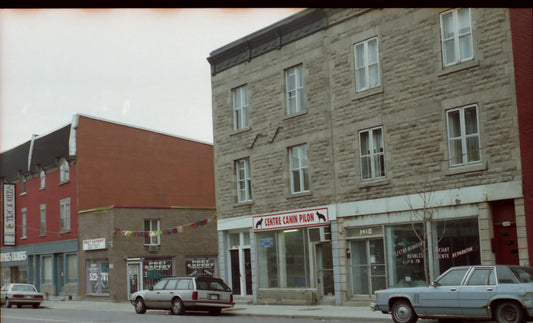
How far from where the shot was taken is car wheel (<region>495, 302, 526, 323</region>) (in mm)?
15570

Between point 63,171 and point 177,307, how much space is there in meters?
21.4

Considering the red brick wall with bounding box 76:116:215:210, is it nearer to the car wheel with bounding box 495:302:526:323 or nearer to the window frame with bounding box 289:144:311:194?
the window frame with bounding box 289:144:311:194

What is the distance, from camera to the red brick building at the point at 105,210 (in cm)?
3981

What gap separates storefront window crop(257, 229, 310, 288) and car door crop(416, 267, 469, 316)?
10.6m

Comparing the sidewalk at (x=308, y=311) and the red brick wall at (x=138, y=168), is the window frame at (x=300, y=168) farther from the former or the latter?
the red brick wall at (x=138, y=168)

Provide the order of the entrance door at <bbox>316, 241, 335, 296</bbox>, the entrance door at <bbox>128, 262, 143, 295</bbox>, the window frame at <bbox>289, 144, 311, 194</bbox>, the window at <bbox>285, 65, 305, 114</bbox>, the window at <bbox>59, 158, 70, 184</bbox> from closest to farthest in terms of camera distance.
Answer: the entrance door at <bbox>316, 241, 335, 296</bbox> < the window frame at <bbox>289, 144, 311, 194</bbox> < the window at <bbox>285, 65, 305, 114</bbox> < the entrance door at <bbox>128, 262, 143, 295</bbox> < the window at <bbox>59, 158, 70, 184</bbox>

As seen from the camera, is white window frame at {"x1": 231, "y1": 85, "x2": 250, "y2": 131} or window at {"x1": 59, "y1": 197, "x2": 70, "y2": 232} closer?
white window frame at {"x1": 231, "y1": 85, "x2": 250, "y2": 131}

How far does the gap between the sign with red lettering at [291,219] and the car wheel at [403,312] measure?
8.69 m

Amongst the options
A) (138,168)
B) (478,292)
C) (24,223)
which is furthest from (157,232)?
(478,292)

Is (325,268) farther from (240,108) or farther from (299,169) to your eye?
(240,108)

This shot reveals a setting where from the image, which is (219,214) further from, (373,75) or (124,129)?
(124,129)

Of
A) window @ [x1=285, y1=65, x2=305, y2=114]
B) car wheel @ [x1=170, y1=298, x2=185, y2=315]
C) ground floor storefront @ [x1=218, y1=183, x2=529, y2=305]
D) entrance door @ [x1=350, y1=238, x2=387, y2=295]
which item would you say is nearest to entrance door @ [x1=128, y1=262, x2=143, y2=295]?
ground floor storefront @ [x1=218, y1=183, x2=529, y2=305]

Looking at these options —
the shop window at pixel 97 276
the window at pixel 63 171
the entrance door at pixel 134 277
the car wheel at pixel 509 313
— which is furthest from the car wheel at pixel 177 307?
the window at pixel 63 171

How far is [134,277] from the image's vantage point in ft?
129
